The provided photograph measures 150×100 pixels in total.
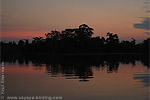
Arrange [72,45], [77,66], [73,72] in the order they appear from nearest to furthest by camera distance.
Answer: [73,72] < [77,66] < [72,45]

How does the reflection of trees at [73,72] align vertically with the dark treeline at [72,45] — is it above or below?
below

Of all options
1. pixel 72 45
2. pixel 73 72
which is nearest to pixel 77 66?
pixel 73 72

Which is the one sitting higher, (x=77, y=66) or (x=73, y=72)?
(x=77, y=66)

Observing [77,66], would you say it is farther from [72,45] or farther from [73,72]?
[72,45]

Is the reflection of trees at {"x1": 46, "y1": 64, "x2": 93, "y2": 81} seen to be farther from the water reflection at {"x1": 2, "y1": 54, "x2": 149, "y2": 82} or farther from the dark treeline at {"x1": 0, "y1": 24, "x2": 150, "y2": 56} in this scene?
the dark treeline at {"x1": 0, "y1": 24, "x2": 150, "y2": 56}

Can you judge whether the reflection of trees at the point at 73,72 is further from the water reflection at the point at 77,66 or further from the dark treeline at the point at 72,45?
the dark treeline at the point at 72,45

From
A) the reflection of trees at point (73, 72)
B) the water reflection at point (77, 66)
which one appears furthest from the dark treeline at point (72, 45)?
the reflection of trees at point (73, 72)

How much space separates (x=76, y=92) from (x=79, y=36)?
89.3 meters

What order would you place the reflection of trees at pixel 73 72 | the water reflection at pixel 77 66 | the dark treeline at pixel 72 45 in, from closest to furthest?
the reflection of trees at pixel 73 72, the water reflection at pixel 77 66, the dark treeline at pixel 72 45

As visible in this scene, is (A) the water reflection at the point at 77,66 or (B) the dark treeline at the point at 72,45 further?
(B) the dark treeline at the point at 72,45

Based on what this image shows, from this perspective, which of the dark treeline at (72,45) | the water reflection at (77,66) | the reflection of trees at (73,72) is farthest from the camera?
the dark treeline at (72,45)

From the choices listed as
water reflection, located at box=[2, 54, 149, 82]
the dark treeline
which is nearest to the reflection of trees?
water reflection, located at box=[2, 54, 149, 82]

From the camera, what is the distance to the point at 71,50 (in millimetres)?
93375

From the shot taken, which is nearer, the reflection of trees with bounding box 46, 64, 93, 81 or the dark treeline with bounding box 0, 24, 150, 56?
the reflection of trees with bounding box 46, 64, 93, 81
